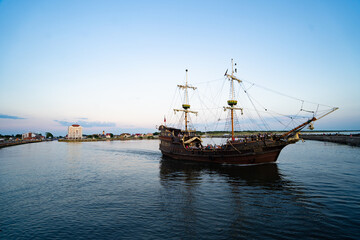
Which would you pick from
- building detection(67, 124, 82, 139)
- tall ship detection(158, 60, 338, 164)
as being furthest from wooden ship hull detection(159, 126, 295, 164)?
building detection(67, 124, 82, 139)

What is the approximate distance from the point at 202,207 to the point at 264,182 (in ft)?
35.5

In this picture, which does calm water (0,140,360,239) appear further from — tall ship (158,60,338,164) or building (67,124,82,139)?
building (67,124,82,139)

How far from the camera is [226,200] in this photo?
1625 cm

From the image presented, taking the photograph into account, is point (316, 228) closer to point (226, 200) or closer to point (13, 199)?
point (226, 200)

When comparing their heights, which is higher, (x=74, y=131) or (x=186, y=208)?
(x=74, y=131)

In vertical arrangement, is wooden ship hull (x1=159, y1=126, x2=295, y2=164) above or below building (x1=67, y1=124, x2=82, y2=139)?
below

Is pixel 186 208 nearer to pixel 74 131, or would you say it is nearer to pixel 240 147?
pixel 240 147

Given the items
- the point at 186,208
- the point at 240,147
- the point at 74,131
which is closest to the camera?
the point at 186,208

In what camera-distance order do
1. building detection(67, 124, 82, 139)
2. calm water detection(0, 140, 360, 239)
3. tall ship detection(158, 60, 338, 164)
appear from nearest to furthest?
calm water detection(0, 140, 360, 239), tall ship detection(158, 60, 338, 164), building detection(67, 124, 82, 139)

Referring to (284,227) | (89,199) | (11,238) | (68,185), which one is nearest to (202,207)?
(284,227)

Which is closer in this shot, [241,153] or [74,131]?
[241,153]

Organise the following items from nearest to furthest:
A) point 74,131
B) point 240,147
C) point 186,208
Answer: point 186,208
point 240,147
point 74,131

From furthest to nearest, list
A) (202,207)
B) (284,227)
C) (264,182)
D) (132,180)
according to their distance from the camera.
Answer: (132,180)
(264,182)
(202,207)
(284,227)

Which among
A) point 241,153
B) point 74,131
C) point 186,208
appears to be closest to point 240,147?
point 241,153
